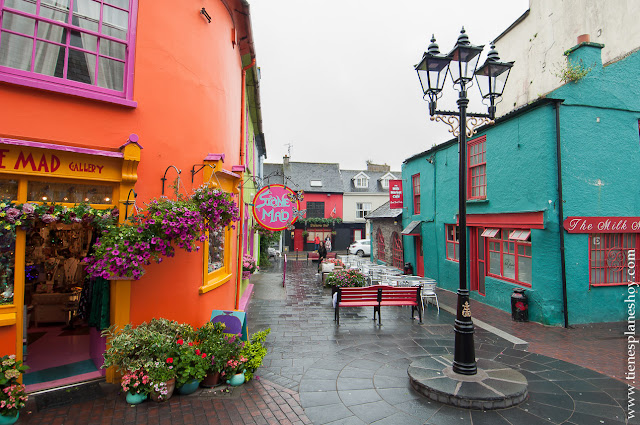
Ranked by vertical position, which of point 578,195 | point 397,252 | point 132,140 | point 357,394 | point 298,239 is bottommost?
point 357,394

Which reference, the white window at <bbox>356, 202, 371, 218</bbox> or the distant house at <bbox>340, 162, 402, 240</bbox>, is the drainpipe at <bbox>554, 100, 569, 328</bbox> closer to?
→ the distant house at <bbox>340, 162, 402, 240</bbox>

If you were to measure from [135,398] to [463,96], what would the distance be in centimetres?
666

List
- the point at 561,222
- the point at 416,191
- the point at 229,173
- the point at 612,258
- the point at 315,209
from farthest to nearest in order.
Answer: the point at 315,209 → the point at 416,191 → the point at 612,258 → the point at 561,222 → the point at 229,173

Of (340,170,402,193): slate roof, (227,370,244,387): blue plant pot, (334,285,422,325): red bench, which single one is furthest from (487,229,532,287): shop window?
(340,170,402,193): slate roof

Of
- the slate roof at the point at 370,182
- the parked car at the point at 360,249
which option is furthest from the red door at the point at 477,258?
the slate roof at the point at 370,182

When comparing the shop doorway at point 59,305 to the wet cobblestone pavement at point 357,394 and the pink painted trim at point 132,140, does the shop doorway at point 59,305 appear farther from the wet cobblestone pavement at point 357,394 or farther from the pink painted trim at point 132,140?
the pink painted trim at point 132,140

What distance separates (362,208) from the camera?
1497 inches

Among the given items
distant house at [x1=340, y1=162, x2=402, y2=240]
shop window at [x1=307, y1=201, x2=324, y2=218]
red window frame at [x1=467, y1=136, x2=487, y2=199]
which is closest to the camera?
red window frame at [x1=467, y1=136, x2=487, y2=199]

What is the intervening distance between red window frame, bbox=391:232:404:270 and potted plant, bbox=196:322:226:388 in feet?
45.1

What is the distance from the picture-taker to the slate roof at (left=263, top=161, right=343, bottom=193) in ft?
122

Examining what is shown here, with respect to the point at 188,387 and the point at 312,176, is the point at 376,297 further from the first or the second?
the point at 312,176

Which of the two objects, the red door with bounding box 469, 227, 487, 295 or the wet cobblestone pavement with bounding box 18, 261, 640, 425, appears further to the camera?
the red door with bounding box 469, 227, 487, 295

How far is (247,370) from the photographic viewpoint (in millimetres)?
5441

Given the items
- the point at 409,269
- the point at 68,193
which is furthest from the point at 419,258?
the point at 68,193
